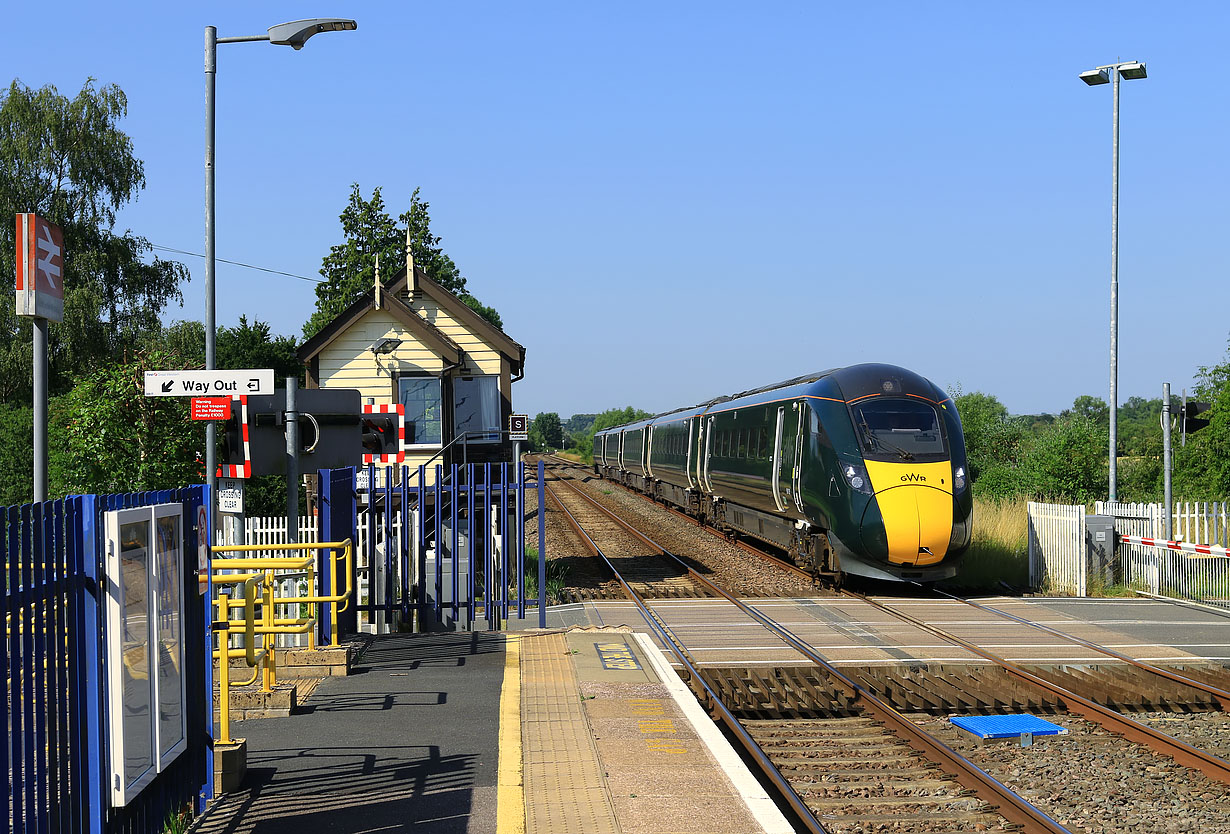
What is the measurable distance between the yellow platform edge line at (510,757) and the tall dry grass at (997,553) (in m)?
11.2

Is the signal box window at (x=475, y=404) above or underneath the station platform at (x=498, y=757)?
above

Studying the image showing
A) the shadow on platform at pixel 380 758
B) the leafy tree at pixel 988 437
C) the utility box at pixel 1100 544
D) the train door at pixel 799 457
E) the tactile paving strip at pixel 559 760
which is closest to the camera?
the tactile paving strip at pixel 559 760

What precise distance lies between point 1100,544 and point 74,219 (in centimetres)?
3112

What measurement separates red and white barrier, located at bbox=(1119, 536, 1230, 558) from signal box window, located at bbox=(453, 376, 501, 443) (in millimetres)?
11334

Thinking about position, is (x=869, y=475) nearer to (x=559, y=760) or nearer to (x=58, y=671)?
(x=559, y=760)

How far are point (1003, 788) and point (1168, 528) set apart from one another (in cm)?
1217

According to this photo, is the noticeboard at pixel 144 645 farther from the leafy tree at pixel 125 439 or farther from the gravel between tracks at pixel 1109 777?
the leafy tree at pixel 125 439

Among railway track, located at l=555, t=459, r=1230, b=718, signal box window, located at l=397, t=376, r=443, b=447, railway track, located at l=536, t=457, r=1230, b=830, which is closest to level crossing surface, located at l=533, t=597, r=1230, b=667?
railway track, located at l=555, t=459, r=1230, b=718

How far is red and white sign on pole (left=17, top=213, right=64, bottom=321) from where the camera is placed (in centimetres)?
595

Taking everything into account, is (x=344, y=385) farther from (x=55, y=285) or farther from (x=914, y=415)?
(x=55, y=285)

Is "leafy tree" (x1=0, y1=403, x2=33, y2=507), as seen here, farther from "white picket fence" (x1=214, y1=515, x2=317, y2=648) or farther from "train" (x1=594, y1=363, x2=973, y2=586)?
"train" (x1=594, y1=363, x2=973, y2=586)

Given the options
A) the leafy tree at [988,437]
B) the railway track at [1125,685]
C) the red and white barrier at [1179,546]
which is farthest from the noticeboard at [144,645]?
the leafy tree at [988,437]

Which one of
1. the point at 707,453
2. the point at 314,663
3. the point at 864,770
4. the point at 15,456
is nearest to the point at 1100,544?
the point at 864,770

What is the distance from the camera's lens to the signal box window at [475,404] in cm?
2261
